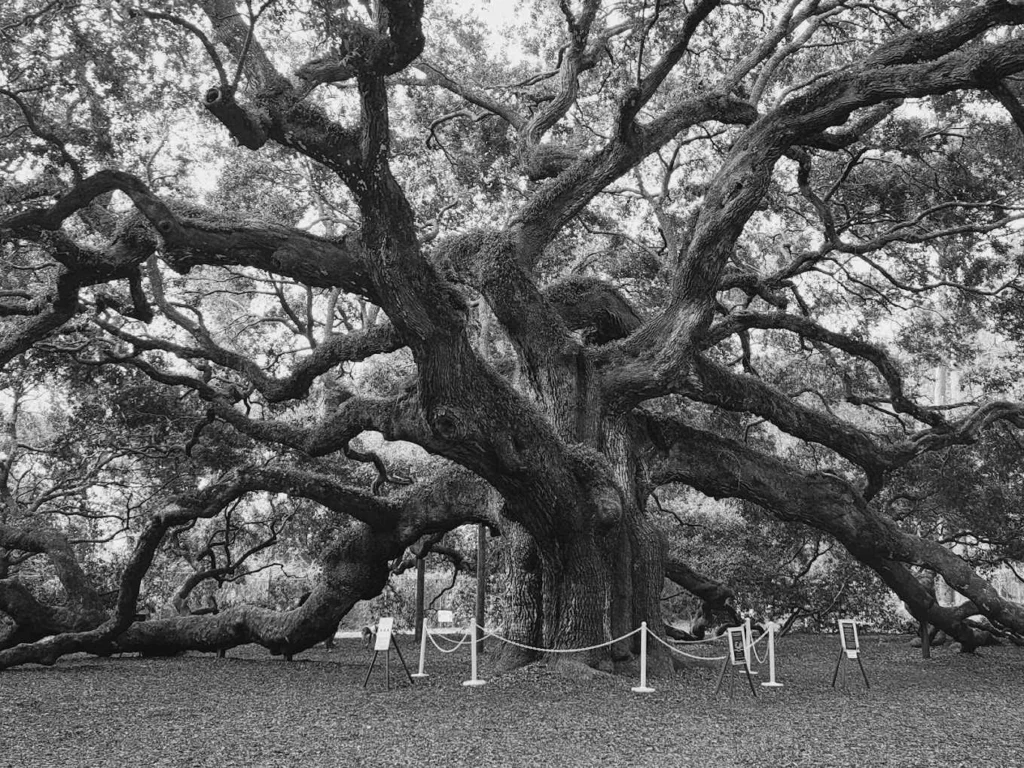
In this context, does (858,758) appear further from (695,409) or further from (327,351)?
(695,409)

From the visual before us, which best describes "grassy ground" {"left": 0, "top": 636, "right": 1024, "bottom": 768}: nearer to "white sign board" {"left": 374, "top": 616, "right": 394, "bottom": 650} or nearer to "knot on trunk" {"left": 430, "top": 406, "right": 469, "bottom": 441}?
"white sign board" {"left": 374, "top": 616, "right": 394, "bottom": 650}

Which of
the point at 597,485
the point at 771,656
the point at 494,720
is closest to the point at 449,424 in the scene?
the point at 597,485

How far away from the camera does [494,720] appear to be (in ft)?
19.2

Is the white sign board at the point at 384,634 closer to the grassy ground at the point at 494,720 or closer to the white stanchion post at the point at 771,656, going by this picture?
the grassy ground at the point at 494,720

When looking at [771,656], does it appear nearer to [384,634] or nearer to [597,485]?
[597,485]

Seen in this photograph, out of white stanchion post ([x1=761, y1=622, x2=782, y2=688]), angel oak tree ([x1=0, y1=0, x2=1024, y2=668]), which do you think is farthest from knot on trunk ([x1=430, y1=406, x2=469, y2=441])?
white stanchion post ([x1=761, y1=622, x2=782, y2=688])

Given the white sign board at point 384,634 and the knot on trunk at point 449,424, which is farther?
the white sign board at point 384,634

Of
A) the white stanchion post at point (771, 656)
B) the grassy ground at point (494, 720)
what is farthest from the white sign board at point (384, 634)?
the white stanchion post at point (771, 656)

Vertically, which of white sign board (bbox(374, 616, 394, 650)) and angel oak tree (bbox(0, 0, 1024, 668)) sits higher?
angel oak tree (bbox(0, 0, 1024, 668))

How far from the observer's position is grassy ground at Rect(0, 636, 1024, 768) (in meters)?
4.78

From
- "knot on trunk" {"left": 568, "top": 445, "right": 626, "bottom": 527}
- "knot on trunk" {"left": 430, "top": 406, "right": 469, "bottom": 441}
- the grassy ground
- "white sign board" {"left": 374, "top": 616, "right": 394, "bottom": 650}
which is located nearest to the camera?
the grassy ground

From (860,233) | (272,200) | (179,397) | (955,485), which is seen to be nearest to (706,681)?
(955,485)

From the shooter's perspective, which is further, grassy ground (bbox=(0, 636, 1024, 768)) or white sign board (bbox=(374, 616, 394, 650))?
white sign board (bbox=(374, 616, 394, 650))

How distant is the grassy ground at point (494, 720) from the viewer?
4.78 meters
